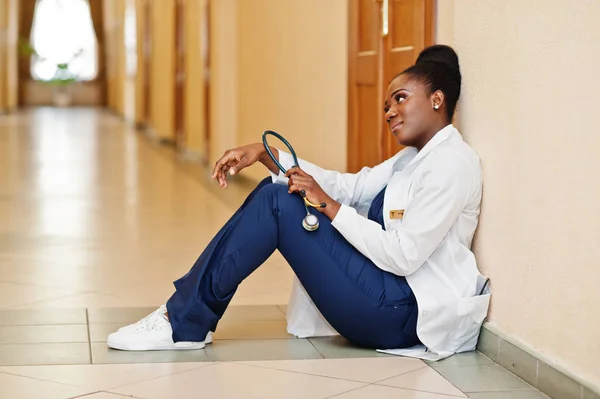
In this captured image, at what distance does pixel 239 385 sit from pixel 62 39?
89.3 ft

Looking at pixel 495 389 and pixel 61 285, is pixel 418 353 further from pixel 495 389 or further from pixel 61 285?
pixel 61 285

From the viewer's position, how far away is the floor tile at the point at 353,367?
300 cm

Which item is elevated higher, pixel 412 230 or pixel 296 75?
pixel 296 75

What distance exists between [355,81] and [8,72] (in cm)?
2171

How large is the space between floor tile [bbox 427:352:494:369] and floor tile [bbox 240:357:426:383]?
62 millimetres

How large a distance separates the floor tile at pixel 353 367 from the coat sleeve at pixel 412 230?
296mm

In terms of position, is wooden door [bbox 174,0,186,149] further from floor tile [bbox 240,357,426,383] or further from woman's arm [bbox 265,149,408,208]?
floor tile [bbox 240,357,426,383]

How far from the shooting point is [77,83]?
2933 centimetres

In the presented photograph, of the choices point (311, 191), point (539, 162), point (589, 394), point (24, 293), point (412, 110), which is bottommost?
point (24, 293)

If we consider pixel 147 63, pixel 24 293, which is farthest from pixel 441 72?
pixel 147 63

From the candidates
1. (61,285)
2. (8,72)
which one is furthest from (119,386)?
(8,72)

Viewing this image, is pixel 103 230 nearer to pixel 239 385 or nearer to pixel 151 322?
pixel 151 322

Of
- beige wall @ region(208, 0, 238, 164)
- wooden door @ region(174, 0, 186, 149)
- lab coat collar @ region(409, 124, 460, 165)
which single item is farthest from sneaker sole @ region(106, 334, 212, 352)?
wooden door @ region(174, 0, 186, 149)

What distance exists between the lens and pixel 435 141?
320cm
